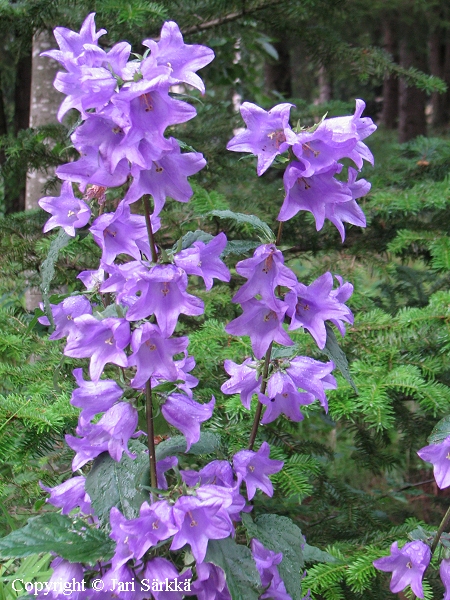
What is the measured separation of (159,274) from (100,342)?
0.15 meters

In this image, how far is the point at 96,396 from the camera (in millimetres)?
963

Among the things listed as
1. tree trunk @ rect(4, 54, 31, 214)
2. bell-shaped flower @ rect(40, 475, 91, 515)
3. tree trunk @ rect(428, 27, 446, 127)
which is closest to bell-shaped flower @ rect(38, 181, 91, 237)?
bell-shaped flower @ rect(40, 475, 91, 515)

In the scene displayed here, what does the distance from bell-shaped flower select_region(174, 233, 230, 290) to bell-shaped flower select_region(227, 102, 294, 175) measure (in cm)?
13

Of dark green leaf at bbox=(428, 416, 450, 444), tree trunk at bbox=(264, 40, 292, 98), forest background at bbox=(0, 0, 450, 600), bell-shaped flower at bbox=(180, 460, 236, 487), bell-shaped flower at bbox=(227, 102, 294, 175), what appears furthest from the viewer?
tree trunk at bbox=(264, 40, 292, 98)

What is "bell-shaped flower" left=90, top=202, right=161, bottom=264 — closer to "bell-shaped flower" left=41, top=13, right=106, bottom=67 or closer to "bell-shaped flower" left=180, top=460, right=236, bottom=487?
"bell-shaped flower" left=41, top=13, right=106, bottom=67

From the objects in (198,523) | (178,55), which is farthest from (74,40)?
(198,523)

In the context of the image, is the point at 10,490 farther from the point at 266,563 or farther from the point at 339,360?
the point at 339,360

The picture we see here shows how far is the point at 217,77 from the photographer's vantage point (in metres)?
3.42

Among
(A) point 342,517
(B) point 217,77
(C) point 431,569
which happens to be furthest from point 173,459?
(B) point 217,77

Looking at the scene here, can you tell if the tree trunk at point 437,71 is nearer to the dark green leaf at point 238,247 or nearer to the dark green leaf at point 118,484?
the dark green leaf at point 238,247

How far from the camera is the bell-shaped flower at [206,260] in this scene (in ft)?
2.94

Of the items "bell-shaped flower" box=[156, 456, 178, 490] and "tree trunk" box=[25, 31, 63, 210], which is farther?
"tree trunk" box=[25, 31, 63, 210]

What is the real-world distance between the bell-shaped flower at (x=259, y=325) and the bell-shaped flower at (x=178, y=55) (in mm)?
345

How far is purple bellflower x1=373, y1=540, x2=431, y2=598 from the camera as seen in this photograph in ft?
4.14
